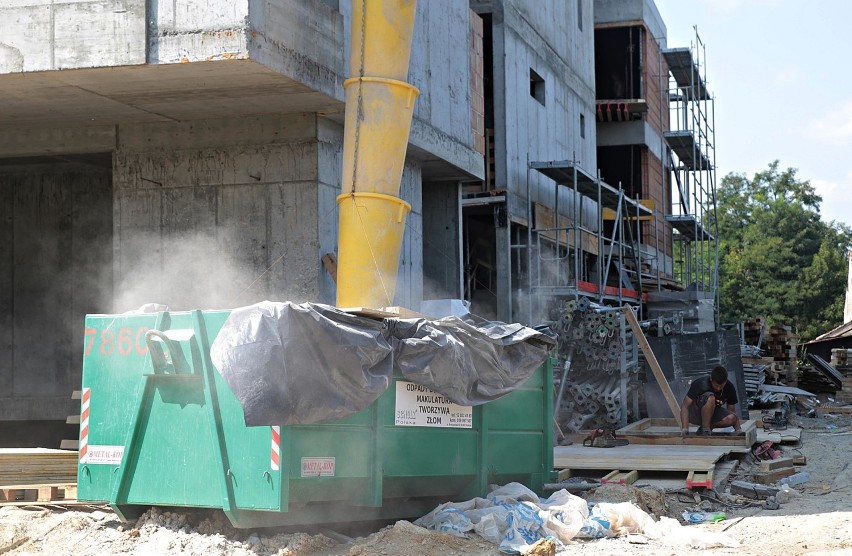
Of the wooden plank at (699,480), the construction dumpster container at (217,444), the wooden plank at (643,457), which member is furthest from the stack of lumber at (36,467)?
the wooden plank at (699,480)

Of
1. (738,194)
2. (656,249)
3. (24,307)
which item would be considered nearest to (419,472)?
(24,307)

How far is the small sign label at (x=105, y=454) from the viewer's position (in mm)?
7688

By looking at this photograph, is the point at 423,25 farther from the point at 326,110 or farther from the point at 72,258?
the point at 72,258

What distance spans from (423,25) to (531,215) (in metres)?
8.52

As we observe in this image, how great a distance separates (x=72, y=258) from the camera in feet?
51.8

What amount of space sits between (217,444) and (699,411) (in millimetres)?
8316

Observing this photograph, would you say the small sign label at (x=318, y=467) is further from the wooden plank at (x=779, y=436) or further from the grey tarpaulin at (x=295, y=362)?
the wooden plank at (x=779, y=436)

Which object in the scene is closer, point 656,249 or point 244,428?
point 244,428

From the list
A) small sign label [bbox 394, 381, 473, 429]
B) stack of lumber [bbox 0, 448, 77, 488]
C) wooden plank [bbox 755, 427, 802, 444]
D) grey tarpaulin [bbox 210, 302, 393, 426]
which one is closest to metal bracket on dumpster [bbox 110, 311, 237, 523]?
grey tarpaulin [bbox 210, 302, 393, 426]

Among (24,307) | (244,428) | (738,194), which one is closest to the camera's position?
(244,428)

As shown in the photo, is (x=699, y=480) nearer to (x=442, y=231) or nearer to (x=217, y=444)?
(x=217, y=444)

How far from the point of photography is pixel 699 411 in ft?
Result: 45.2

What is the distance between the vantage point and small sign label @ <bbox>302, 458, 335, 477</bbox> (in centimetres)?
711

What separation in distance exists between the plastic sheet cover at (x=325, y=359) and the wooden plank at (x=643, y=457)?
3.32 m
